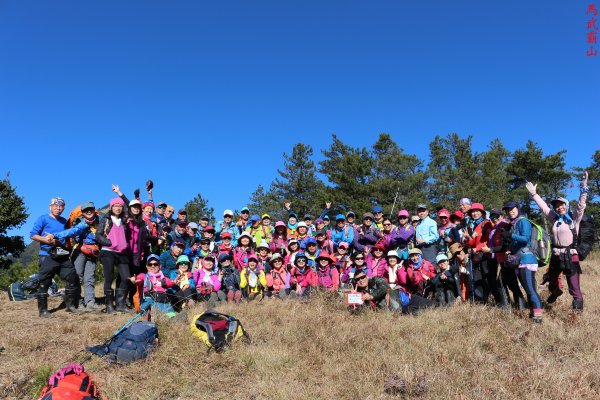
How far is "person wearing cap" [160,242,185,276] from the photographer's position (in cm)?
842

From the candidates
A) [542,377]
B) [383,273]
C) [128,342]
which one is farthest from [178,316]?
[542,377]

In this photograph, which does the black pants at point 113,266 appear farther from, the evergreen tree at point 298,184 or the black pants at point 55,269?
the evergreen tree at point 298,184

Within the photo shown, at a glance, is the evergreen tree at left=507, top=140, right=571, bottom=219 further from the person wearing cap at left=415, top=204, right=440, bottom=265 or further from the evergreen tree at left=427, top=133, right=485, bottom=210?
the person wearing cap at left=415, top=204, right=440, bottom=265

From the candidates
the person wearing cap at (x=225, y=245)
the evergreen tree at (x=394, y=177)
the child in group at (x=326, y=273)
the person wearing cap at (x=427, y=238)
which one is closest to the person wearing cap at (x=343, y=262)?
the child in group at (x=326, y=273)

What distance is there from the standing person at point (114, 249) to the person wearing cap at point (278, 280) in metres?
2.95

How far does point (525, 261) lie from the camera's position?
5.70 metres

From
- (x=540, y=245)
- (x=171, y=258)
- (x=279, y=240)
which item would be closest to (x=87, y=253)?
(x=171, y=258)

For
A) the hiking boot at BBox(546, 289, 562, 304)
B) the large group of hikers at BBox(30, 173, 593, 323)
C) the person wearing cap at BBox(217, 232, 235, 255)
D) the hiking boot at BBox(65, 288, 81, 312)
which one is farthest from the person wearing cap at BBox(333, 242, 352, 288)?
the hiking boot at BBox(65, 288, 81, 312)

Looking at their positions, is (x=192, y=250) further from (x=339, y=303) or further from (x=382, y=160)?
(x=382, y=160)

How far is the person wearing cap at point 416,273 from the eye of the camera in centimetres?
738

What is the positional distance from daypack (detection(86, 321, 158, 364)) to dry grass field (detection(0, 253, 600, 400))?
0.41 feet

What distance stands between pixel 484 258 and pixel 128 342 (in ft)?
18.9

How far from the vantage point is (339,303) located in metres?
7.03

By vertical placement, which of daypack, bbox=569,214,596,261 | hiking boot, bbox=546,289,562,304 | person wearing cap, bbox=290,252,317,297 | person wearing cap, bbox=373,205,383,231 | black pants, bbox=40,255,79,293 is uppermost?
person wearing cap, bbox=373,205,383,231
